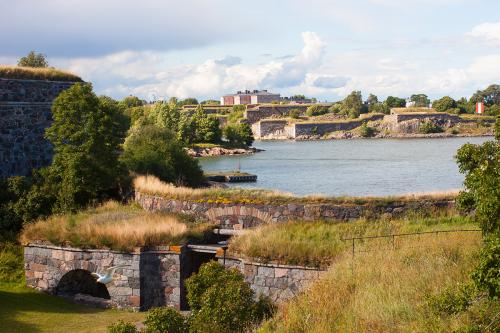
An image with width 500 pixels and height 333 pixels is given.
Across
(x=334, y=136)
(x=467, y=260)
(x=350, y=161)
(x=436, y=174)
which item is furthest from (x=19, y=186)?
(x=334, y=136)

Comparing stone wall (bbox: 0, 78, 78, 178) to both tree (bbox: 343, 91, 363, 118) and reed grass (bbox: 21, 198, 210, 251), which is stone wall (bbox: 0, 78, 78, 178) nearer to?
reed grass (bbox: 21, 198, 210, 251)

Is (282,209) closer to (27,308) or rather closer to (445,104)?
(27,308)

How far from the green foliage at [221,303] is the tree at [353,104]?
12306 cm

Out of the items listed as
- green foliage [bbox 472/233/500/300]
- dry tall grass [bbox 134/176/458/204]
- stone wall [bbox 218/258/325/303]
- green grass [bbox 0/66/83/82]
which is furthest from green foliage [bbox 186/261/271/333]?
green grass [bbox 0/66/83/82]

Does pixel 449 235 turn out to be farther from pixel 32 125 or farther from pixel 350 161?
pixel 350 161

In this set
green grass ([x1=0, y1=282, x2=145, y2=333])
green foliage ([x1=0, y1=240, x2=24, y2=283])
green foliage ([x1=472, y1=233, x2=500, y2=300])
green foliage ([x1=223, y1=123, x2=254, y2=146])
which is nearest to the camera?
green foliage ([x1=472, y1=233, x2=500, y2=300])

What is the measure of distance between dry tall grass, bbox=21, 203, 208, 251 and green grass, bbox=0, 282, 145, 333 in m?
1.51

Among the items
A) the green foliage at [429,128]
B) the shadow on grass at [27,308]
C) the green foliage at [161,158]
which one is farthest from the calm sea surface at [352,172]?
the green foliage at [429,128]

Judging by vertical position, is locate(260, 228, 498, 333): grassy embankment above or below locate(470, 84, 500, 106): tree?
below

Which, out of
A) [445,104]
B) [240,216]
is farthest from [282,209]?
[445,104]

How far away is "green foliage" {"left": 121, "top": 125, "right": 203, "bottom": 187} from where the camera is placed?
25.4m

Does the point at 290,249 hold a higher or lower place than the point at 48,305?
higher

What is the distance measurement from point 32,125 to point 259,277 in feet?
40.8

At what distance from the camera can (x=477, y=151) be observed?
9.63 m
